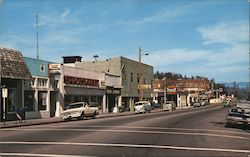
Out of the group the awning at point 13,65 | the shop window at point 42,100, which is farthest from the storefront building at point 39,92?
the awning at point 13,65

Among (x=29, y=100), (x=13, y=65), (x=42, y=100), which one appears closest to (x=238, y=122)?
(x=13, y=65)

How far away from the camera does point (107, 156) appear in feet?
42.9

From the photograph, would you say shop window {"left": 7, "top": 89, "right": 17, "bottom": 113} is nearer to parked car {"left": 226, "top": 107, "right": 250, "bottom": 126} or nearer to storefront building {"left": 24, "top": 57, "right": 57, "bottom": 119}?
storefront building {"left": 24, "top": 57, "right": 57, "bottom": 119}

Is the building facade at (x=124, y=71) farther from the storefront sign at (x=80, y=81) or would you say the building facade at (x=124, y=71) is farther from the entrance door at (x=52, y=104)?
the entrance door at (x=52, y=104)

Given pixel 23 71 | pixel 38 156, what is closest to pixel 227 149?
pixel 38 156

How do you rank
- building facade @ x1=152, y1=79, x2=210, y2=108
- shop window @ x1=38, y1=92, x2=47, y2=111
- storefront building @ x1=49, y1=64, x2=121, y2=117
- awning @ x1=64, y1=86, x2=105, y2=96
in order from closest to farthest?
shop window @ x1=38, y1=92, x2=47, y2=111, storefront building @ x1=49, y1=64, x2=121, y2=117, awning @ x1=64, y1=86, x2=105, y2=96, building facade @ x1=152, y1=79, x2=210, y2=108

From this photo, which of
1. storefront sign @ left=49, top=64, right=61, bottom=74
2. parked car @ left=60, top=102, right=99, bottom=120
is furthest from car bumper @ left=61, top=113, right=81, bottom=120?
storefront sign @ left=49, top=64, right=61, bottom=74

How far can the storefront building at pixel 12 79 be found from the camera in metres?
35.2

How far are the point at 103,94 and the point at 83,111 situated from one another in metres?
20.3

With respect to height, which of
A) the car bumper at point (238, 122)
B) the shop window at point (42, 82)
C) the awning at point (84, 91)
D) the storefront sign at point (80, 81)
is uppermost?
the storefront sign at point (80, 81)

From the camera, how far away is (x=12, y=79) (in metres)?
36.9

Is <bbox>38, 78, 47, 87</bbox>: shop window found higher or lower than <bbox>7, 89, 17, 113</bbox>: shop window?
higher

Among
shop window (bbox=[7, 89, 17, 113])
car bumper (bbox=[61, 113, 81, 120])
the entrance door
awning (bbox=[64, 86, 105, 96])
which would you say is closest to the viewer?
shop window (bbox=[7, 89, 17, 113])

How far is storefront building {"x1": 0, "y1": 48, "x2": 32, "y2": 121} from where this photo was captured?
116ft
